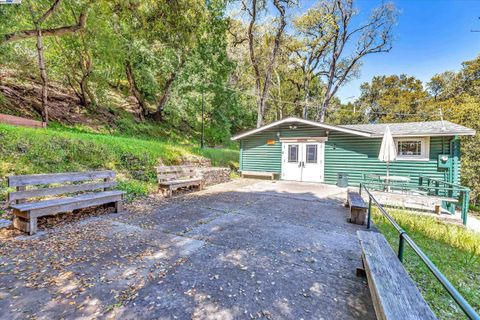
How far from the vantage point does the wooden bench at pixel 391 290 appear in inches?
54.9

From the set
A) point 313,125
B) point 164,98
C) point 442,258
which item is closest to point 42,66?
point 164,98

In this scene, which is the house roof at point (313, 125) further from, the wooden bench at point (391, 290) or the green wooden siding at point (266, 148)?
the wooden bench at point (391, 290)

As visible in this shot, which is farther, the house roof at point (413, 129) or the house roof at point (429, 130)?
the house roof at point (413, 129)

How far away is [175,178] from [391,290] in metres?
6.54

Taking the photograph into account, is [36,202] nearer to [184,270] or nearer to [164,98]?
[184,270]

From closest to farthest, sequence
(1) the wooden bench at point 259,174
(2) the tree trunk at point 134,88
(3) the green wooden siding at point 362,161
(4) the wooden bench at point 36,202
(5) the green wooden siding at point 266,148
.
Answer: (4) the wooden bench at point 36,202 → (3) the green wooden siding at point 362,161 → (5) the green wooden siding at point 266,148 → (1) the wooden bench at point 259,174 → (2) the tree trunk at point 134,88

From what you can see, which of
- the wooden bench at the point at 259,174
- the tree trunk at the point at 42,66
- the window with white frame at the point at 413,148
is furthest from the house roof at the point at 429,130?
the tree trunk at the point at 42,66

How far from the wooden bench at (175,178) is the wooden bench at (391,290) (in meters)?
5.29

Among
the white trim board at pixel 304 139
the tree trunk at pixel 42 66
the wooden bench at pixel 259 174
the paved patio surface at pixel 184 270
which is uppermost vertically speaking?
the tree trunk at pixel 42 66

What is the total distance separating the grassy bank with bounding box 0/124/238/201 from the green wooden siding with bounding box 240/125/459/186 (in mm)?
4682

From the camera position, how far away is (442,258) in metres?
3.50

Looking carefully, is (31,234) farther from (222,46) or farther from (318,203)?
(222,46)

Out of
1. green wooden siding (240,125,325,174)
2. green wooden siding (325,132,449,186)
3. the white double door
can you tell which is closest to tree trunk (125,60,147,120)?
green wooden siding (240,125,325,174)

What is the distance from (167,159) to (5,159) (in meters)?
4.54
